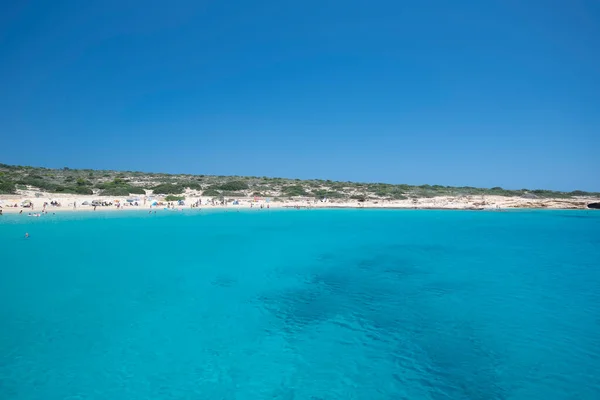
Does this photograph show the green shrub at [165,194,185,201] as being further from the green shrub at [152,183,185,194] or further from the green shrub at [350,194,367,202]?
the green shrub at [350,194,367,202]

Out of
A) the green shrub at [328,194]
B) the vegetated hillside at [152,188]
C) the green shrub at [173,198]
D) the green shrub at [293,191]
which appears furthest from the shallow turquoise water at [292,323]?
the green shrub at [328,194]

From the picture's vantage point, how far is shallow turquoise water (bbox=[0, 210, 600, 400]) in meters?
8.46

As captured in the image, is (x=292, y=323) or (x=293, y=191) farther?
(x=293, y=191)

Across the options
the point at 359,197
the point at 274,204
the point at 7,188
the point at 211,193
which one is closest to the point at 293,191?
the point at 274,204

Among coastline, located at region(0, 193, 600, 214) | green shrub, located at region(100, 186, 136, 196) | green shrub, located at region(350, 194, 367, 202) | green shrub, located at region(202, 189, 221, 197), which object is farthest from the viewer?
green shrub, located at region(350, 194, 367, 202)

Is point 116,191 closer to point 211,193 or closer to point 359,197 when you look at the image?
point 211,193

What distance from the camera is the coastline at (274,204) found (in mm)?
45438

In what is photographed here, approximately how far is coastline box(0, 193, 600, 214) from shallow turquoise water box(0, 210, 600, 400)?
2455 centimetres

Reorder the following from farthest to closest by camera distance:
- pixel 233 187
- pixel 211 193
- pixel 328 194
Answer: pixel 328 194
pixel 233 187
pixel 211 193

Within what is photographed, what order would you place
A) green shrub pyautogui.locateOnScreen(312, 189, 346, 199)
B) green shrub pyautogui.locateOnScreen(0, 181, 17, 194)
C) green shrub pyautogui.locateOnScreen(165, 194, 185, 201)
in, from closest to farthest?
green shrub pyautogui.locateOnScreen(0, 181, 17, 194), green shrub pyautogui.locateOnScreen(165, 194, 185, 201), green shrub pyautogui.locateOnScreen(312, 189, 346, 199)

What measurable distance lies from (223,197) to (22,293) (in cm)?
5097

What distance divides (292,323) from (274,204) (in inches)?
1981

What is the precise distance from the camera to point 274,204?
204 feet

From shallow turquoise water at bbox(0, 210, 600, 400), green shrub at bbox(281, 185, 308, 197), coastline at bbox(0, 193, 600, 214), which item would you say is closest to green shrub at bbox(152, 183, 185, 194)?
coastline at bbox(0, 193, 600, 214)
